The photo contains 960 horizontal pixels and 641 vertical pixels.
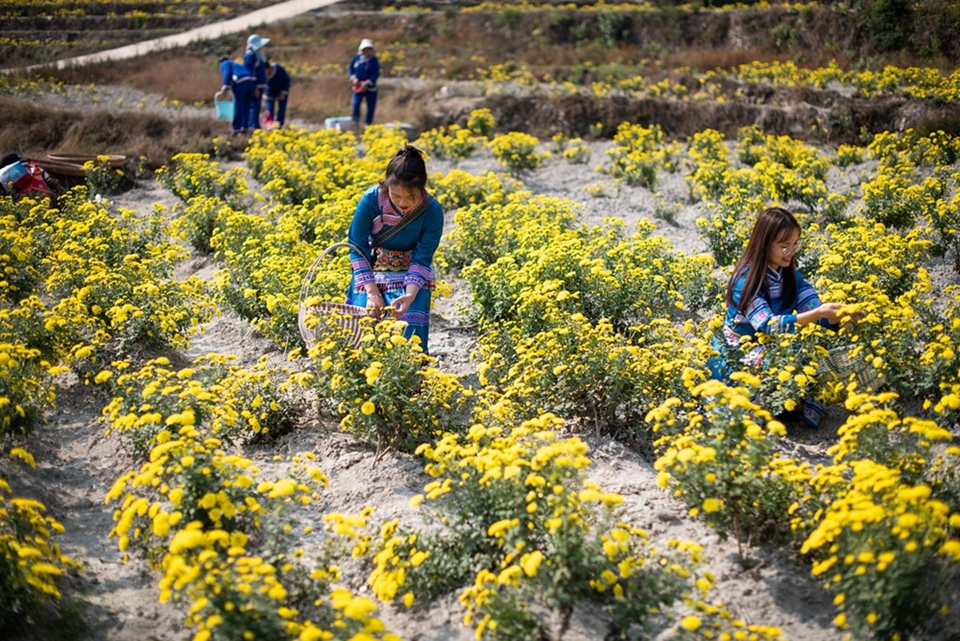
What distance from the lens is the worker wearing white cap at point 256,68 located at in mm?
13422

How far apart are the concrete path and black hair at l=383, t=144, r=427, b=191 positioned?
19134 millimetres

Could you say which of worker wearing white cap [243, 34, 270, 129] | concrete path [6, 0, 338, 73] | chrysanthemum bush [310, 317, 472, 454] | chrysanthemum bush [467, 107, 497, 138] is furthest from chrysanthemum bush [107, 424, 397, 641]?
concrete path [6, 0, 338, 73]

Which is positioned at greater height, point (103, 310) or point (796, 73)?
point (796, 73)

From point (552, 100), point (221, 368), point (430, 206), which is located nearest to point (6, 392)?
point (221, 368)

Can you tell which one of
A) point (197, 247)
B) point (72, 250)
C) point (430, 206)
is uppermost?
point (430, 206)

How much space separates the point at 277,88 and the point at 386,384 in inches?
438

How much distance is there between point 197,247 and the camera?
27.8 feet

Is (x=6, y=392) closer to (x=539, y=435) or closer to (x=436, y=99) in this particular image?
(x=539, y=435)

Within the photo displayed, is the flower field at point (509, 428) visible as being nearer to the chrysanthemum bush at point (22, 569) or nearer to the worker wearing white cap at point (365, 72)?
the chrysanthemum bush at point (22, 569)

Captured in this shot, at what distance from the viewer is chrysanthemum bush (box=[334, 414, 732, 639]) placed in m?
2.96

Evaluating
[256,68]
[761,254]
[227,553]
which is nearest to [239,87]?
[256,68]

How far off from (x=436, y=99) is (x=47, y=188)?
9100 mm

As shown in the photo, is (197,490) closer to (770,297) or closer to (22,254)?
(770,297)

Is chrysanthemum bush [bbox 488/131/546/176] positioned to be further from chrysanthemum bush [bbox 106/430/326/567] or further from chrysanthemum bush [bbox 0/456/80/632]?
chrysanthemum bush [bbox 0/456/80/632]
